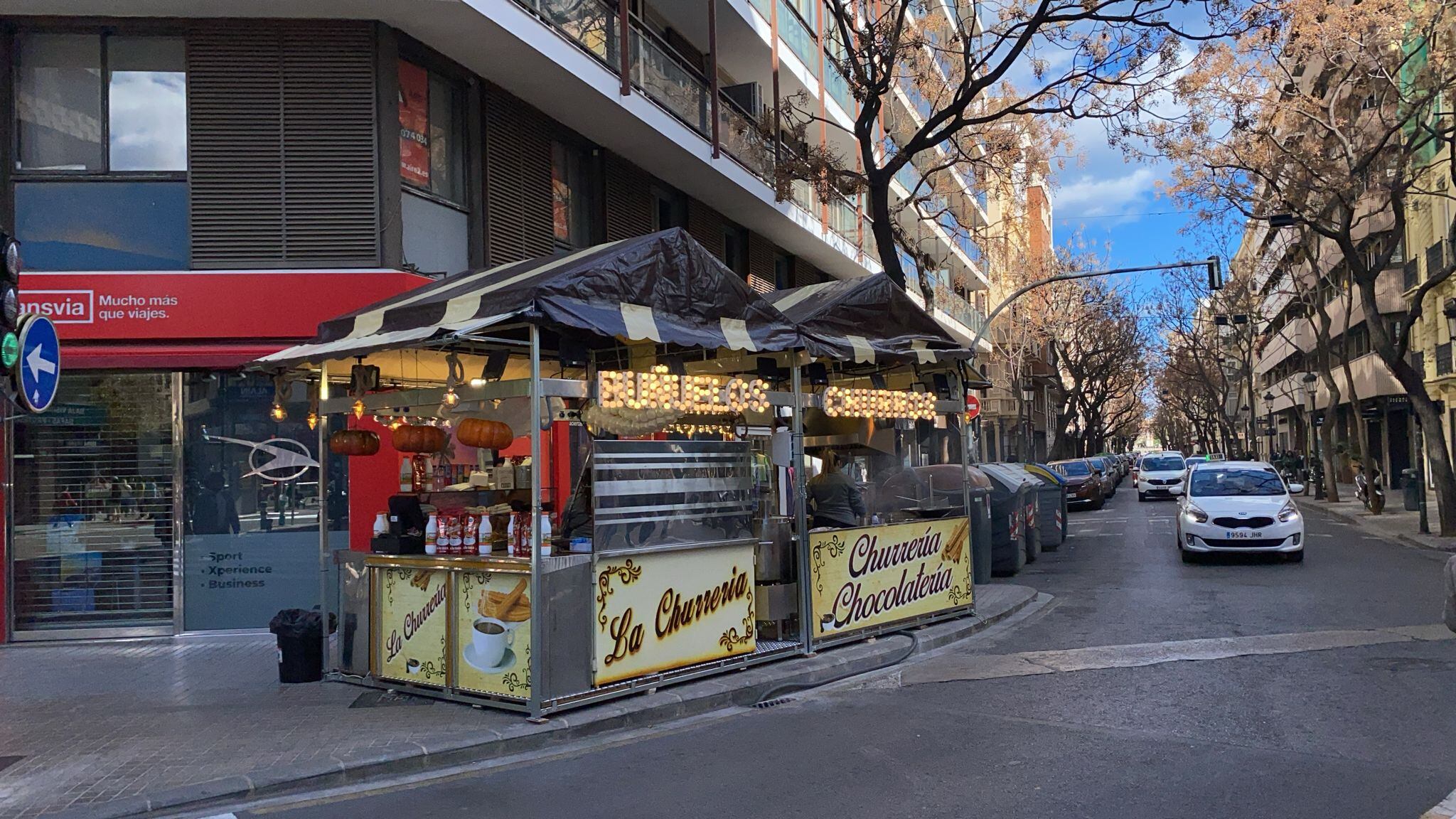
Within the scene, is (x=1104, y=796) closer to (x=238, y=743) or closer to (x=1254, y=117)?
(x=238, y=743)

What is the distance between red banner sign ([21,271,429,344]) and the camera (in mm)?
11445

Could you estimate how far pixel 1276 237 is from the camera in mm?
41844

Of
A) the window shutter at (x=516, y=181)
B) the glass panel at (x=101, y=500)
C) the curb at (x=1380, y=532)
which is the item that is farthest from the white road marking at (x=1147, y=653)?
the curb at (x=1380, y=532)

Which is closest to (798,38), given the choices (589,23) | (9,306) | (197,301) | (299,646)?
(589,23)

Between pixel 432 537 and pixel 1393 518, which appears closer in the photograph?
pixel 432 537

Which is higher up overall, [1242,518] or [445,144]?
[445,144]

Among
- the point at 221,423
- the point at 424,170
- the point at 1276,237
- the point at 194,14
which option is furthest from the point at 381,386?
the point at 1276,237

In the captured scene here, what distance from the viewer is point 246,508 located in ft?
39.4

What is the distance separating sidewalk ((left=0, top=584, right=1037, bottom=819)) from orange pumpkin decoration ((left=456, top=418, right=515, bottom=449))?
204 cm

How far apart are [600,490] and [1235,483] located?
12.9 meters

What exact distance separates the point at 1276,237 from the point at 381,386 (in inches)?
1591

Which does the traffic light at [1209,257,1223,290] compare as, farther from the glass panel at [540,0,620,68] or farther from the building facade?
the building facade

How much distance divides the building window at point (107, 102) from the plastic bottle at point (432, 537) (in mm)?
6190

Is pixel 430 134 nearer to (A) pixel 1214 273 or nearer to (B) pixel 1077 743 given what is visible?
(B) pixel 1077 743
